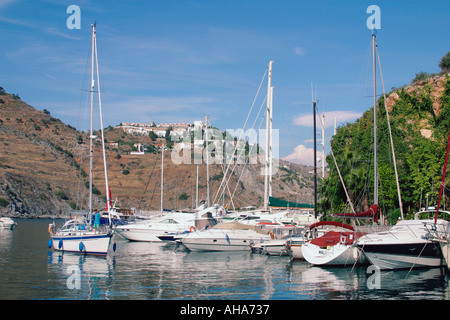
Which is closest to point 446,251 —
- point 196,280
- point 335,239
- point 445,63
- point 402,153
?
point 335,239

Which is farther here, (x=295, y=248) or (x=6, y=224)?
(x=6, y=224)

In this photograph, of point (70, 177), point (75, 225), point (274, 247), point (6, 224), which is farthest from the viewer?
point (70, 177)

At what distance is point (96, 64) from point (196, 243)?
15495 millimetres

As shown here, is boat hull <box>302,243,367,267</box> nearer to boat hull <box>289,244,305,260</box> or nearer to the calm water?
the calm water

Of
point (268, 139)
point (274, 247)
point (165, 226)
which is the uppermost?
point (268, 139)

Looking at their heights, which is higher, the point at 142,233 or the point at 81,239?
the point at 81,239

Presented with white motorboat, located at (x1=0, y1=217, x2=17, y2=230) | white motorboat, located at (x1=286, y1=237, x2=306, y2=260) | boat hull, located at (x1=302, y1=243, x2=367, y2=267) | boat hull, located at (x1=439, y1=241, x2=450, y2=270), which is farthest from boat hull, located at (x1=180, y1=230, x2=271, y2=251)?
white motorboat, located at (x1=0, y1=217, x2=17, y2=230)

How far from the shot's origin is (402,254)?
2431cm

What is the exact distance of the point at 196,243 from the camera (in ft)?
115

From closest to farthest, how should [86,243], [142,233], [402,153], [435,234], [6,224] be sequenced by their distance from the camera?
1. [435,234]
2. [86,243]
3. [142,233]
4. [402,153]
5. [6,224]

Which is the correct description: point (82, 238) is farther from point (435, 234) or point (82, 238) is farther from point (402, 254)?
point (435, 234)

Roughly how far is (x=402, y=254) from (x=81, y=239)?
776 inches

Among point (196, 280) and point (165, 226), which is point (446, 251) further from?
point (165, 226)

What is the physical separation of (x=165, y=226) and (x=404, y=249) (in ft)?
82.4
